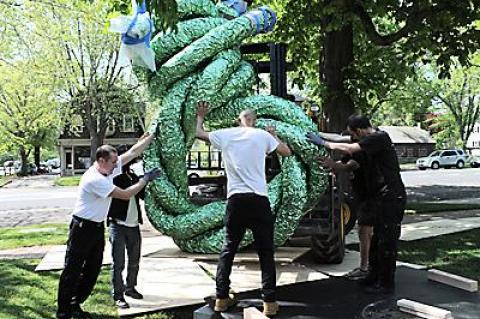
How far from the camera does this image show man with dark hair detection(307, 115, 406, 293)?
5344 mm

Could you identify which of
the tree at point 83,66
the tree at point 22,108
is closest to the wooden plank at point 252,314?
the tree at point 83,66

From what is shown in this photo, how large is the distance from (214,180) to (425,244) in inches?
148

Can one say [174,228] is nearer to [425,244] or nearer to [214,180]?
[214,180]

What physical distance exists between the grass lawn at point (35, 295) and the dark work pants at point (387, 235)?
224 cm

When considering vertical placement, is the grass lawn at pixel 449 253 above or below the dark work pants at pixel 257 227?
below

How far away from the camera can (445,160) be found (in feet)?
142

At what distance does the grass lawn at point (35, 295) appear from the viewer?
17.7 ft

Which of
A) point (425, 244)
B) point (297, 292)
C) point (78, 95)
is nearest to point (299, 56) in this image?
point (425, 244)

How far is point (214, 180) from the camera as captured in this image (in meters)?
9.62

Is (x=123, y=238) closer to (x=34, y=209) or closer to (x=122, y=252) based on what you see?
(x=122, y=252)

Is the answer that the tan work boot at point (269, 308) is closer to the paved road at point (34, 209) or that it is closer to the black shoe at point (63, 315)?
the black shoe at point (63, 315)

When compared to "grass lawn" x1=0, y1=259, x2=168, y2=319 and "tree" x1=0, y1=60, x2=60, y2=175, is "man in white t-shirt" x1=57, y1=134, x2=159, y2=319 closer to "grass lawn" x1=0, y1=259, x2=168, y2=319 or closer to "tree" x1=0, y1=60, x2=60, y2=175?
"grass lawn" x1=0, y1=259, x2=168, y2=319

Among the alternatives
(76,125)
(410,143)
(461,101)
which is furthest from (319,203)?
(410,143)

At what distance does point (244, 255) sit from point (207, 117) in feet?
6.90
